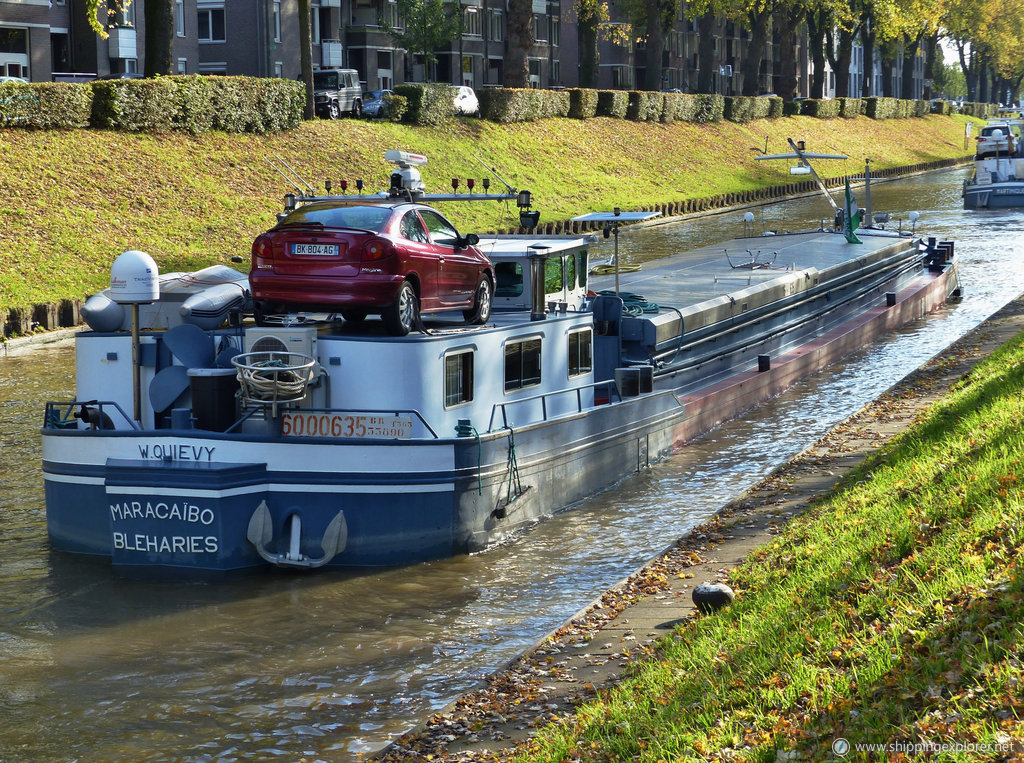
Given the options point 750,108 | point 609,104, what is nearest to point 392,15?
point 609,104

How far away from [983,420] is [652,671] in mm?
6600

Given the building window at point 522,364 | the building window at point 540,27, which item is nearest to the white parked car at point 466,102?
the building window at point 540,27

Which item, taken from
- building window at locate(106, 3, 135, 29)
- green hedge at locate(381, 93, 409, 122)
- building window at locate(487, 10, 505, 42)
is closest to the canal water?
green hedge at locate(381, 93, 409, 122)

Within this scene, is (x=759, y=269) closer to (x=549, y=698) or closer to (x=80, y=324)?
(x=80, y=324)

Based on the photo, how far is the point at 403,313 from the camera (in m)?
15.2

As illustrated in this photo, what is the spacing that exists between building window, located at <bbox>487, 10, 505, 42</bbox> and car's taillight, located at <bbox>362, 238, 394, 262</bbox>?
7735 centimetres

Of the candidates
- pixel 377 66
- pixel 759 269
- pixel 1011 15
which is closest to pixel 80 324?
pixel 759 269

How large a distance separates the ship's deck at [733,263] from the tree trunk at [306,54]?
19699mm

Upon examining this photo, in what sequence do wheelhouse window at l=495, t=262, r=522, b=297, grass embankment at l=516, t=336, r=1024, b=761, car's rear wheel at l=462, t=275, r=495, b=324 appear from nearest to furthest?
grass embankment at l=516, t=336, r=1024, b=761
car's rear wheel at l=462, t=275, r=495, b=324
wheelhouse window at l=495, t=262, r=522, b=297

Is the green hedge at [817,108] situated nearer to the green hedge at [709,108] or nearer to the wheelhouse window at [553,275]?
the green hedge at [709,108]

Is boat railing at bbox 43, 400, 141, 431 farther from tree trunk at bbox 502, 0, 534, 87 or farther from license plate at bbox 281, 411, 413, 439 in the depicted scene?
tree trunk at bbox 502, 0, 534, 87

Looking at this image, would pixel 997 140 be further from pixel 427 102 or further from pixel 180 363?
pixel 180 363

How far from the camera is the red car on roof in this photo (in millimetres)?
14828

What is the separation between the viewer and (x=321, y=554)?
1385cm
